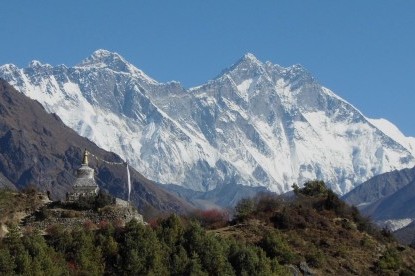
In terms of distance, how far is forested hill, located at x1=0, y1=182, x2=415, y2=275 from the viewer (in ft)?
351

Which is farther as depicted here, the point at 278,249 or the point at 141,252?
the point at 278,249

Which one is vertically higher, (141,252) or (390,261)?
(390,261)

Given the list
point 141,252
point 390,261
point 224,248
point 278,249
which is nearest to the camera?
point 141,252

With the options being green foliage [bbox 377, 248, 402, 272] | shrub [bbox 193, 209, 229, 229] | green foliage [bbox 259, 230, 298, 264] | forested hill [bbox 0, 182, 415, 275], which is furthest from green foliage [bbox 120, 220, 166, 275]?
green foliage [bbox 377, 248, 402, 272]

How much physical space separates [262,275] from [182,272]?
27.8 ft

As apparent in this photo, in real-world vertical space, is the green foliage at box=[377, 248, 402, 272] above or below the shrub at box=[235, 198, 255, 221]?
below

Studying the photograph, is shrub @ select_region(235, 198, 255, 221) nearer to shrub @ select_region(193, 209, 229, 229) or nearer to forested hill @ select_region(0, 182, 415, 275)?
forested hill @ select_region(0, 182, 415, 275)

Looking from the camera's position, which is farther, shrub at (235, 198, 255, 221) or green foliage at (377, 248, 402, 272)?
shrub at (235, 198, 255, 221)

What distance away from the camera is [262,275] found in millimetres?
111562

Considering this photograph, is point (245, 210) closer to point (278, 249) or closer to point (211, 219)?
point (211, 219)

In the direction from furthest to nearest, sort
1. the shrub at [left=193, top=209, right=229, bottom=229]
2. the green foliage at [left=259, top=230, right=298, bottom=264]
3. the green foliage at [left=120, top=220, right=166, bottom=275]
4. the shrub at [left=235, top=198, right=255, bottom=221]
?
the shrub at [left=193, top=209, right=229, bottom=229] < the shrub at [left=235, top=198, right=255, bottom=221] < the green foliage at [left=259, top=230, right=298, bottom=264] < the green foliage at [left=120, top=220, right=166, bottom=275]

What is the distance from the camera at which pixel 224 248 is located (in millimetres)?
115250

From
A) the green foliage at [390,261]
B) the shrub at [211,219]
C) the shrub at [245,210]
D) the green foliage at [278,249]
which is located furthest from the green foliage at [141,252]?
the green foliage at [390,261]

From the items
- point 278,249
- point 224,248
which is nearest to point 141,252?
point 224,248
